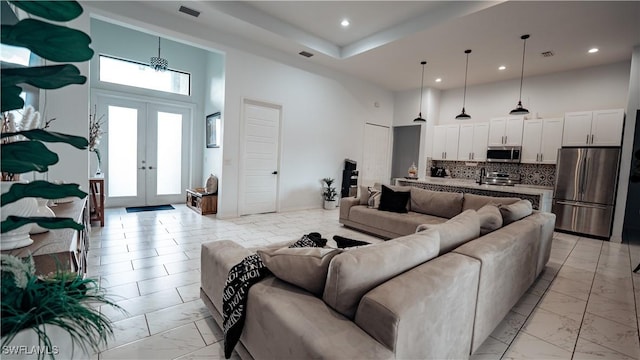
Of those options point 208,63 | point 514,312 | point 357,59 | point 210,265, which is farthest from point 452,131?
point 210,265

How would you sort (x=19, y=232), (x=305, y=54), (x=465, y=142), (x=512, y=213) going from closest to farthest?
1. (x=19, y=232)
2. (x=512, y=213)
3. (x=305, y=54)
4. (x=465, y=142)

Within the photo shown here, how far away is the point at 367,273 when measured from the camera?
1.29 metres

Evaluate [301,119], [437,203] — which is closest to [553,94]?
[437,203]

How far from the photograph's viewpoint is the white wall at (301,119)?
5344mm

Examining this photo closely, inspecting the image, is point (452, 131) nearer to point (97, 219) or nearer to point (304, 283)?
point (304, 283)

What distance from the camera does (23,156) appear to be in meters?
0.79

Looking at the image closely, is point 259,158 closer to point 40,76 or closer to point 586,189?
point 40,76

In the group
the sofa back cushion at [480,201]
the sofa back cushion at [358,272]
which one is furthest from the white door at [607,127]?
the sofa back cushion at [358,272]

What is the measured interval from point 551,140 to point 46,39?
7.33 metres

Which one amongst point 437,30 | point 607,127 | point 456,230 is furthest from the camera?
point 607,127

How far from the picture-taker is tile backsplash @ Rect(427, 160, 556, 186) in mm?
6138

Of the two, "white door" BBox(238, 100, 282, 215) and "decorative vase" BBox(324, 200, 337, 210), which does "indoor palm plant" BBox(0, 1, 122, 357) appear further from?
"decorative vase" BBox(324, 200, 337, 210)

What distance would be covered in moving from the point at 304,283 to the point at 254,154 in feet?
15.1

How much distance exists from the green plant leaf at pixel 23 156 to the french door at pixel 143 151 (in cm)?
614
